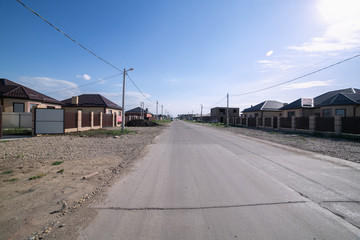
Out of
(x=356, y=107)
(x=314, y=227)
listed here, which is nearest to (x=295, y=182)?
(x=314, y=227)

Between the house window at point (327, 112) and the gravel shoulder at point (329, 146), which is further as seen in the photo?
the house window at point (327, 112)

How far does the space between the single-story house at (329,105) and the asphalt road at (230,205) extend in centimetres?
2242

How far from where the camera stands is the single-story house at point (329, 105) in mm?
22078

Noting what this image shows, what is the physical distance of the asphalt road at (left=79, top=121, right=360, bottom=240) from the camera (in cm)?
265

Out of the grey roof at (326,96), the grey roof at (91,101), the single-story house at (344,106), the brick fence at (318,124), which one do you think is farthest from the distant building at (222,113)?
the grey roof at (91,101)

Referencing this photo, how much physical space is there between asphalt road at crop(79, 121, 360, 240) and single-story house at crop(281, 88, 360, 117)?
2242 cm

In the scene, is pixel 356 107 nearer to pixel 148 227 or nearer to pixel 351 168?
pixel 351 168

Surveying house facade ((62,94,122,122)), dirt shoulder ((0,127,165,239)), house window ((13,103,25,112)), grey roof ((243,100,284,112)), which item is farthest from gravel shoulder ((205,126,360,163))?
grey roof ((243,100,284,112))

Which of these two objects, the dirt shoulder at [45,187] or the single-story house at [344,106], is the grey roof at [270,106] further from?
the dirt shoulder at [45,187]

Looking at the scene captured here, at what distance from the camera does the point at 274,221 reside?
2926 mm

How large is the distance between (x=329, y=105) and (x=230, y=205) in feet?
91.8

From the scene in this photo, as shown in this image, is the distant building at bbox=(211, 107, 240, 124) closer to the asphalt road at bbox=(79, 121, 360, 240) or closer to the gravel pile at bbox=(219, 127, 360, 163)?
the gravel pile at bbox=(219, 127, 360, 163)

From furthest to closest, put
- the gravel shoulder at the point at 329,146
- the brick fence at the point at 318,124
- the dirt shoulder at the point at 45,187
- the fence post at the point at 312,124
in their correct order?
the fence post at the point at 312,124 → the brick fence at the point at 318,124 → the gravel shoulder at the point at 329,146 → the dirt shoulder at the point at 45,187

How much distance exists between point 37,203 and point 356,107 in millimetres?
30586
